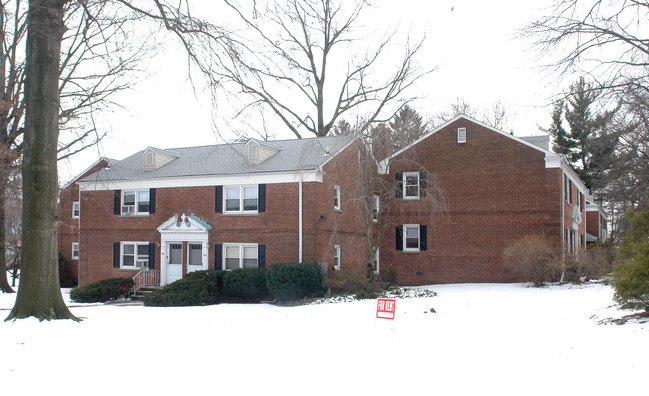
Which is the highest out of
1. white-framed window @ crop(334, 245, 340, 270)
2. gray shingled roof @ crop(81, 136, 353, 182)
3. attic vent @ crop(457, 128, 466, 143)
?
attic vent @ crop(457, 128, 466, 143)

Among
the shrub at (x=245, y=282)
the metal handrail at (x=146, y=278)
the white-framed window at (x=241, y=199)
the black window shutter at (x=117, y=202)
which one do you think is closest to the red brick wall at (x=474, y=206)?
the white-framed window at (x=241, y=199)

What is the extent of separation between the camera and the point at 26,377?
26.4ft

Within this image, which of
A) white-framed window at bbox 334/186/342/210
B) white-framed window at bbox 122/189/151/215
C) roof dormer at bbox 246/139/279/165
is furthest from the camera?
white-framed window at bbox 122/189/151/215

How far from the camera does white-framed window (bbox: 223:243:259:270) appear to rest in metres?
24.7

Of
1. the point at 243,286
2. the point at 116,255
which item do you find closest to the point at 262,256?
the point at 243,286

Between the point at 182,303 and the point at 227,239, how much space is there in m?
3.93

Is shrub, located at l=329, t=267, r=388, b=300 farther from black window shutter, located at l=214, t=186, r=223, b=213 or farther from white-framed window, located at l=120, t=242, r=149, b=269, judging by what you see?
white-framed window, located at l=120, t=242, r=149, b=269

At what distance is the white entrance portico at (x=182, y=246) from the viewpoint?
83.5ft

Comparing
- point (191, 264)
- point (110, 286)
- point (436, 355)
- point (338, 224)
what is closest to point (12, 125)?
point (110, 286)

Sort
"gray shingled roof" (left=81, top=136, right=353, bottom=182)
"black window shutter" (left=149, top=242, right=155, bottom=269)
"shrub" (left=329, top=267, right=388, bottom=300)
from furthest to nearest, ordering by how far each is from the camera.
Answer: "black window shutter" (left=149, top=242, right=155, bottom=269), "gray shingled roof" (left=81, top=136, right=353, bottom=182), "shrub" (left=329, top=267, right=388, bottom=300)

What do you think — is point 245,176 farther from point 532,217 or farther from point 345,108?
point 345,108

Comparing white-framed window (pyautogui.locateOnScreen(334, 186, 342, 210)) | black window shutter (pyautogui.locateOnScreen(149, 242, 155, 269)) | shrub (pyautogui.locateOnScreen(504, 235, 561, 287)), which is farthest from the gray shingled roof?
shrub (pyautogui.locateOnScreen(504, 235, 561, 287))

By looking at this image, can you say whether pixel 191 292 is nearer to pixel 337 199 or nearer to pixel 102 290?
pixel 102 290

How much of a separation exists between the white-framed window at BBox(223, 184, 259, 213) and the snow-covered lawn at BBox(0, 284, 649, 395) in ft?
31.3
